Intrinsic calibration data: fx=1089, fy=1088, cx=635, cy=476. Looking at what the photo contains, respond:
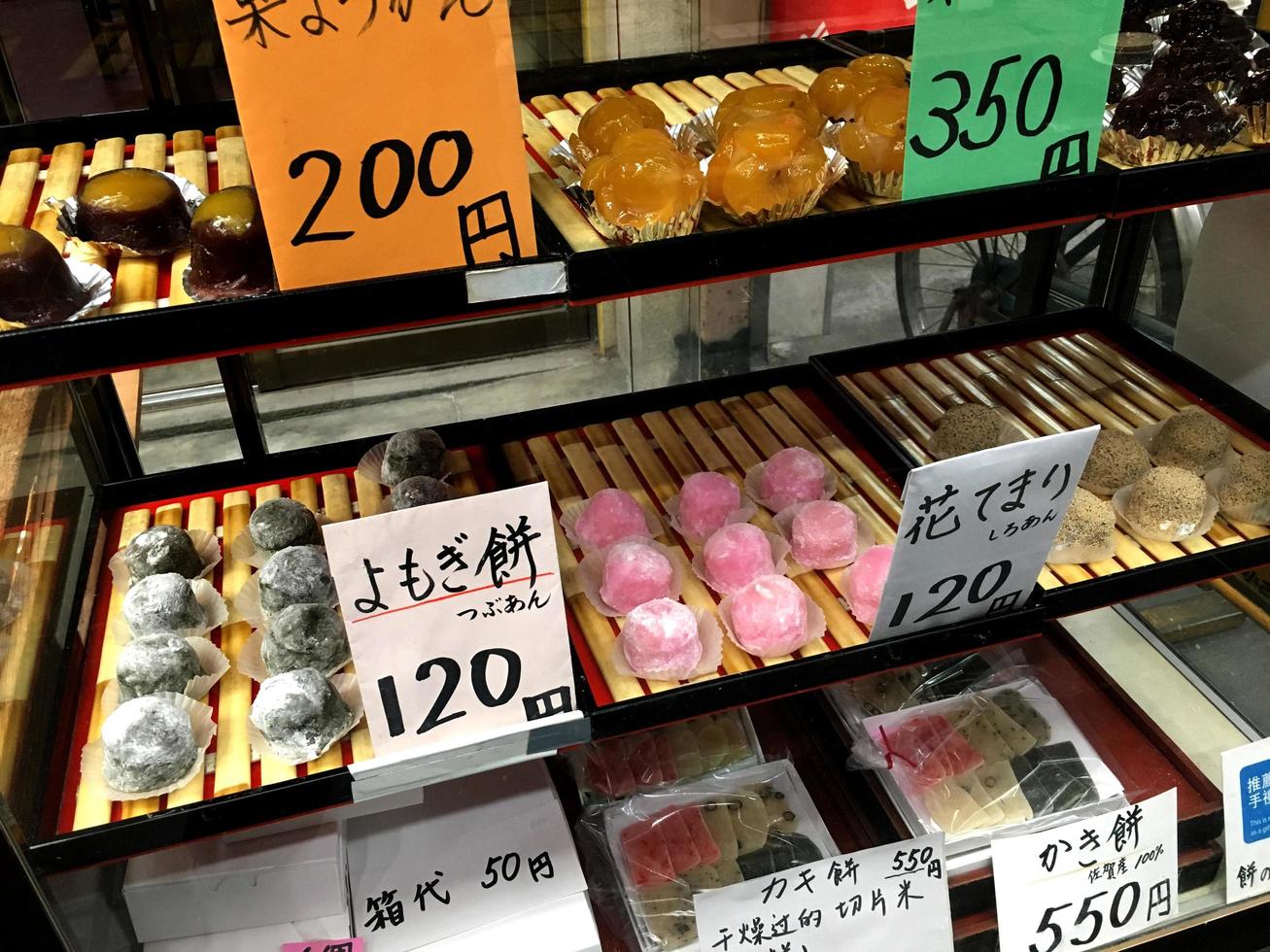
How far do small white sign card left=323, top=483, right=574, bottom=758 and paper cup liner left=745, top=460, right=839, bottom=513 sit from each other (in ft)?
1.66

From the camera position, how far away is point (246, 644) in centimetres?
137

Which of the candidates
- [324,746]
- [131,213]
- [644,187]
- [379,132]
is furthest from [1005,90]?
[324,746]

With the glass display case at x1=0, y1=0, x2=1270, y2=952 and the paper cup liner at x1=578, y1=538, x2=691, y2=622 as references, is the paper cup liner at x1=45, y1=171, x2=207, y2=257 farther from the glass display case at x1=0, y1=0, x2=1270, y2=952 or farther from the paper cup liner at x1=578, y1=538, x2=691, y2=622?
the paper cup liner at x1=578, y1=538, x2=691, y2=622

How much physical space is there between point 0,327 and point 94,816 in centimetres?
54

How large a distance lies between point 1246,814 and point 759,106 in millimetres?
1338

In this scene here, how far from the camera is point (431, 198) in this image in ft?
3.19

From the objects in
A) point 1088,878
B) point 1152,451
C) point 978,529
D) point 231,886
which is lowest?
point 1088,878

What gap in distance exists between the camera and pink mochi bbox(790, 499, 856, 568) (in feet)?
4.82

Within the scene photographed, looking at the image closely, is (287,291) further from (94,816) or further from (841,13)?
(841,13)

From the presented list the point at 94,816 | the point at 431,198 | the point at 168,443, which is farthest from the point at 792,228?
the point at 168,443

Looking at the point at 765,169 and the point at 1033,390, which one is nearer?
the point at 765,169

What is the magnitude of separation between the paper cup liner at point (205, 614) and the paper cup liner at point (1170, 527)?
A: 1243 mm

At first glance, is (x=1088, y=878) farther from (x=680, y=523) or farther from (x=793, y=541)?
(x=680, y=523)

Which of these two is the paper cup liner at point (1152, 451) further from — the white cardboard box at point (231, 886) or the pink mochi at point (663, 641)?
the white cardboard box at point (231, 886)
